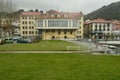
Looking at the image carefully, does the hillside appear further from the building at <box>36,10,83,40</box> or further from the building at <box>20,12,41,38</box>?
the building at <box>36,10,83,40</box>

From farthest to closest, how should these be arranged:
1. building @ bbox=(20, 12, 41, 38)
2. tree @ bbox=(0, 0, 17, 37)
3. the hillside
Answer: the hillside, building @ bbox=(20, 12, 41, 38), tree @ bbox=(0, 0, 17, 37)

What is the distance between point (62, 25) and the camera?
284ft

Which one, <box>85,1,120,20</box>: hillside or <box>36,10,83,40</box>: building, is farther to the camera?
<box>85,1,120,20</box>: hillside

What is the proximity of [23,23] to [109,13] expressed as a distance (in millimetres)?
83164

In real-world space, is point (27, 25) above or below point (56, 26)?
above

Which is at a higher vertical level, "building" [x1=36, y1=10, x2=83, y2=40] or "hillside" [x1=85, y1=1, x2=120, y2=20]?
"hillside" [x1=85, y1=1, x2=120, y2=20]

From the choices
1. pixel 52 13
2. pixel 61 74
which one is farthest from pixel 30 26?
pixel 61 74

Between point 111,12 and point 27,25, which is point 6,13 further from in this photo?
point 111,12

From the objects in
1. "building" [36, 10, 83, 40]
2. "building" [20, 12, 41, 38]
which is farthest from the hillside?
"building" [36, 10, 83, 40]

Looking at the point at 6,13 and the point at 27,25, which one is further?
the point at 27,25

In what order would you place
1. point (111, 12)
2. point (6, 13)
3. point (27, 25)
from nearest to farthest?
point (6, 13)
point (27, 25)
point (111, 12)

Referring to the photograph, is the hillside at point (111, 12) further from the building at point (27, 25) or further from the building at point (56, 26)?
the building at point (56, 26)

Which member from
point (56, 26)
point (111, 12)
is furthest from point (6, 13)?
point (111, 12)

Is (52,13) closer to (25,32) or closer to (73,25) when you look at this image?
(73,25)
